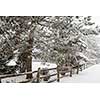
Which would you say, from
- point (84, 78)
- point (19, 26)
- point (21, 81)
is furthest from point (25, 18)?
point (84, 78)

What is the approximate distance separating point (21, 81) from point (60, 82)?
1.96 ft

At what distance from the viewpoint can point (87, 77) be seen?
4934 millimetres

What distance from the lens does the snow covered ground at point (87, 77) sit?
15.9 feet

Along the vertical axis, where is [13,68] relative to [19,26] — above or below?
below

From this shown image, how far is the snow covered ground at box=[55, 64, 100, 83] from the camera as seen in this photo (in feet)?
15.9

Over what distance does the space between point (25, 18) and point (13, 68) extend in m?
0.78
